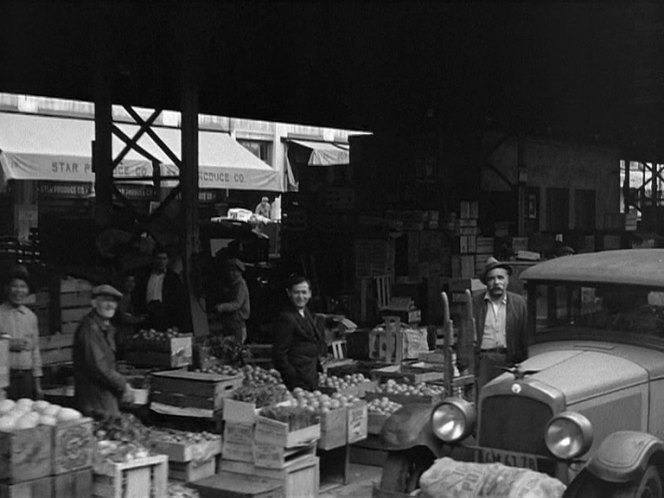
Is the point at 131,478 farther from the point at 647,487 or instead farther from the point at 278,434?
the point at 647,487

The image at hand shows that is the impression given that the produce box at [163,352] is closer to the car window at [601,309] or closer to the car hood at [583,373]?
the car window at [601,309]

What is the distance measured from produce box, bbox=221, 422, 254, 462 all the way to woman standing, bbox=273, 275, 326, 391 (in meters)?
1.04

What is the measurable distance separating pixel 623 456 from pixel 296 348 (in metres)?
3.89

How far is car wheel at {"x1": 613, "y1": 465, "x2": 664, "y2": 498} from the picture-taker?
19.1 feet

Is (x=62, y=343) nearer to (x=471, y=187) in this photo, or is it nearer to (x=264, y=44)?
(x=264, y=44)

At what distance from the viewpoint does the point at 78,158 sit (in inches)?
674

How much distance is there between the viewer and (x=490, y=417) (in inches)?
258

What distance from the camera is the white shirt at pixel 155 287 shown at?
45.1ft

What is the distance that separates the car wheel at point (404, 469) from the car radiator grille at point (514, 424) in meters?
0.60

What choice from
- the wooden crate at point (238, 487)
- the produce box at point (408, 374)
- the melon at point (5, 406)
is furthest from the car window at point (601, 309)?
the produce box at point (408, 374)

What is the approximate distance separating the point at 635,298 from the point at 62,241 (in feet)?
36.3

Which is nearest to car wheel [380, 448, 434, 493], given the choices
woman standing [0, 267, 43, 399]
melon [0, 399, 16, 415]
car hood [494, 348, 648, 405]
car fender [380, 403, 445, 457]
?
car fender [380, 403, 445, 457]

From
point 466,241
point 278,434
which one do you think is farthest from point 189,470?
point 466,241

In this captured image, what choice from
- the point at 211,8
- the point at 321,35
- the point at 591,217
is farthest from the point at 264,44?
the point at 591,217
